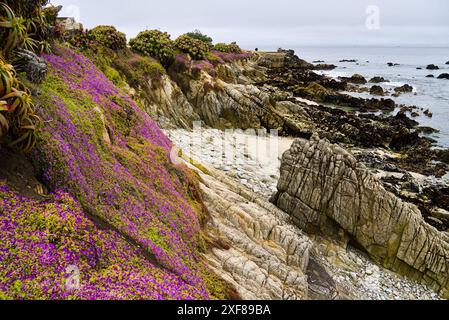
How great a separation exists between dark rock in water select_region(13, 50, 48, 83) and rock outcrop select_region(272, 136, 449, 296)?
48.0 ft

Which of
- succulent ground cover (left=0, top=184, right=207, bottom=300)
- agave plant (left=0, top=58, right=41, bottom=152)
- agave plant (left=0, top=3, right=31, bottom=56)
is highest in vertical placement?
agave plant (left=0, top=3, right=31, bottom=56)

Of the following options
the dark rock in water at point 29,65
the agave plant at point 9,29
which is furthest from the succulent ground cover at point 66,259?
the dark rock in water at point 29,65

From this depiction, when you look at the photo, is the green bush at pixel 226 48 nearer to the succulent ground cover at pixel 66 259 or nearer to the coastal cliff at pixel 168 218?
the coastal cliff at pixel 168 218

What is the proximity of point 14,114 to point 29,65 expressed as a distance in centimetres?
359

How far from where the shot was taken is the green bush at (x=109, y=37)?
34125 millimetres

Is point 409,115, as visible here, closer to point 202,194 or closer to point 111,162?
point 202,194

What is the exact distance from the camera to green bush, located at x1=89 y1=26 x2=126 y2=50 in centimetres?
3412

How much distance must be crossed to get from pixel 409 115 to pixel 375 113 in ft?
20.2

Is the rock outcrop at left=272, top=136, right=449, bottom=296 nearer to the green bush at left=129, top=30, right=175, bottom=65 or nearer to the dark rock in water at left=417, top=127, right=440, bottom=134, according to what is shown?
the green bush at left=129, top=30, right=175, bottom=65

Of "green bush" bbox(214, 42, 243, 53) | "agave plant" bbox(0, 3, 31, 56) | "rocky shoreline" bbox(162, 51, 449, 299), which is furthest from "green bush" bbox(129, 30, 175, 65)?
"green bush" bbox(214, 42, 243, 53)

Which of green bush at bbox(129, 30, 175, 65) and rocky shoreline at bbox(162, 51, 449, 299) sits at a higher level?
green bush at bbox(129, 30, 175, 65)

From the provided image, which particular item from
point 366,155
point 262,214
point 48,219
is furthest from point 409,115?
point 48,219

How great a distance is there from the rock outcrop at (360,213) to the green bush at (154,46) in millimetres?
25486

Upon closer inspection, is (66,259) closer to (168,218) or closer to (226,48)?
(168,218)
